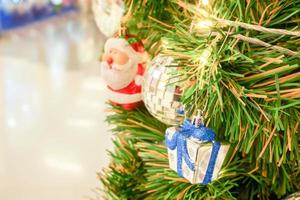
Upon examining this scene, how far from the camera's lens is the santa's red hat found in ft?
1.46

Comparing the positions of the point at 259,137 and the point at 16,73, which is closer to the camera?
the point at 259,137

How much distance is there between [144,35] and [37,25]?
2686 mm

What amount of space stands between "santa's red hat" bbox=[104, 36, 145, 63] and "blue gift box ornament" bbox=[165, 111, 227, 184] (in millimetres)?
122

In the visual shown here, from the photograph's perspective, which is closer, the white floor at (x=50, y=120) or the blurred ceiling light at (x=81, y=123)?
the white floor at (x=50, y=120)

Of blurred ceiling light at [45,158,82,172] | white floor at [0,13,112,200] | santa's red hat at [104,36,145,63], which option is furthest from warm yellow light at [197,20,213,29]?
blurred ceiling light at [45,158,82,172]

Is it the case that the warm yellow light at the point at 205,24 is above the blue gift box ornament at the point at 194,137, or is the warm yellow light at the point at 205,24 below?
above

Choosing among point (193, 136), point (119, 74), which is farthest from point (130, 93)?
point (193, 136)

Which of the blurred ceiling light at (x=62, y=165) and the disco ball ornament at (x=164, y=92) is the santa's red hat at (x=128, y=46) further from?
the blurred ceiling light at (x=62, y=165)

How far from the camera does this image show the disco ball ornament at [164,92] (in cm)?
38

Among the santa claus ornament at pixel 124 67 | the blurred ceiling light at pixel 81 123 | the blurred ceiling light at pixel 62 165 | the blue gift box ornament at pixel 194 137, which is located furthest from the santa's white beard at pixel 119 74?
the blurred ceiling light at pixel 81 123

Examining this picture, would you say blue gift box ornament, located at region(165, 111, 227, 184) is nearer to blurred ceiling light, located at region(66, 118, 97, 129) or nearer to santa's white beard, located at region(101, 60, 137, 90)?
santa's white beard, located at region(101, 60, 137, 90)

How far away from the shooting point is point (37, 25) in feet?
9.75

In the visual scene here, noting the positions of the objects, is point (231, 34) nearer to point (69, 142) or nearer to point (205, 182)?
point (205, 182)

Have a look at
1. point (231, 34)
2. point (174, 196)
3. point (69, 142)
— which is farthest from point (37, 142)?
point (231, 34)
